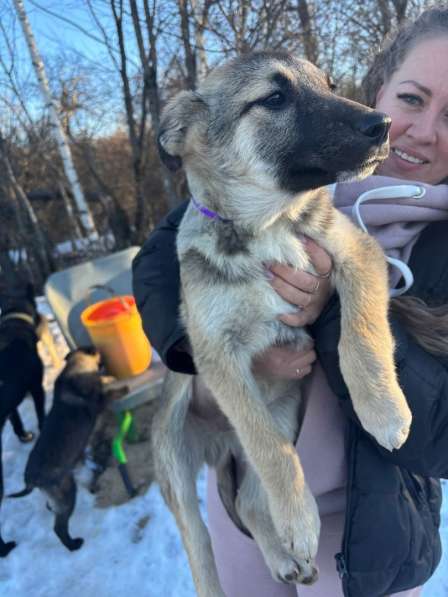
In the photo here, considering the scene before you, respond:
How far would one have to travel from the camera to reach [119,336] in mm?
4055

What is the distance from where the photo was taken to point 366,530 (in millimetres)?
1396

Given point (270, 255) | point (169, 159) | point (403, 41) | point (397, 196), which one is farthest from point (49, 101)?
point (397, 196)

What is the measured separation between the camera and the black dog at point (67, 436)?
3277 mm

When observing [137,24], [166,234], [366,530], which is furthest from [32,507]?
[137,24]

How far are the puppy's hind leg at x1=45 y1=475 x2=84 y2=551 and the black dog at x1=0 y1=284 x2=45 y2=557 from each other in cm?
51

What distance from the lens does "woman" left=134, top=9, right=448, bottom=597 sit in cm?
143

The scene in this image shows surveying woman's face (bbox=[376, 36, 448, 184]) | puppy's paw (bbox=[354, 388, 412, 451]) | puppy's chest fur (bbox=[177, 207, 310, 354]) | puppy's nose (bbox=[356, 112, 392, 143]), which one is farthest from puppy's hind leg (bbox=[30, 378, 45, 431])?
puppy's nose (bbox=[356, 112, 392, 143])

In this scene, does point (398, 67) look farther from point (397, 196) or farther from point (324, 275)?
point (324, 275)

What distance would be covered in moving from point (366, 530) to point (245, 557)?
0.70 m

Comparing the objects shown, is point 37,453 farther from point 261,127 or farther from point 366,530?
point 261,127

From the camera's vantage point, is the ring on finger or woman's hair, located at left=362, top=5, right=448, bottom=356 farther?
the ring on finger

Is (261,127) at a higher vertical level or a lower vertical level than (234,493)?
higher

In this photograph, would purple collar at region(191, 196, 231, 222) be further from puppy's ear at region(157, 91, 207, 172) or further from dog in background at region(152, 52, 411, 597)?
puppy's ear at region(157, 91, 207, 172)

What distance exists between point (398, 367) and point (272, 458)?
22.2 inches
